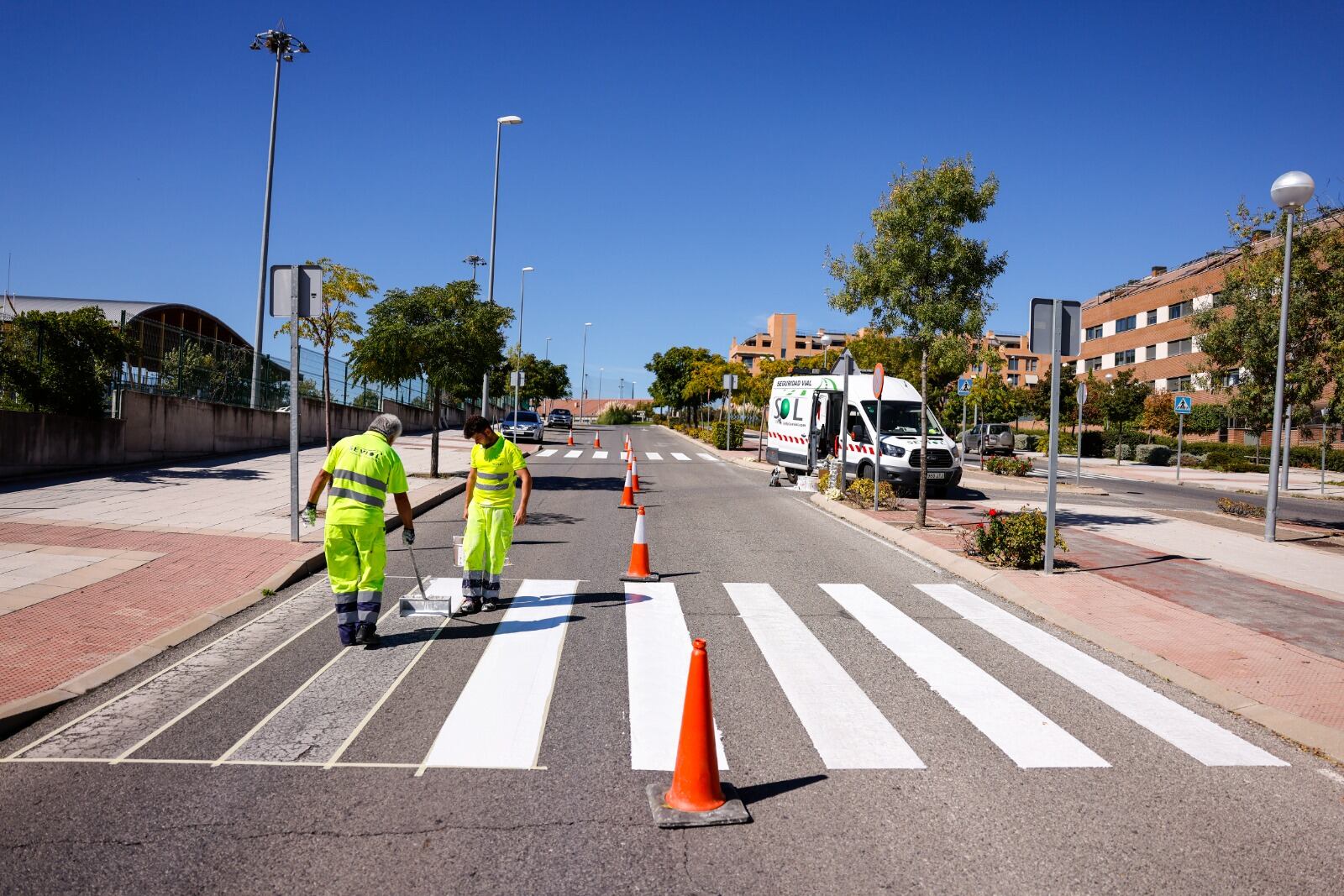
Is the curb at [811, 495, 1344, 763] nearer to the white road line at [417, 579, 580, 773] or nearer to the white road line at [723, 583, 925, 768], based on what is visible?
the white road line at [723, 583, 925, 768]

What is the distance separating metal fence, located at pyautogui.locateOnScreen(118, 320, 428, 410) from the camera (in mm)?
19188

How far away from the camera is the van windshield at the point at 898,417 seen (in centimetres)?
2006

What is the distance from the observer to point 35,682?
536 centimetres

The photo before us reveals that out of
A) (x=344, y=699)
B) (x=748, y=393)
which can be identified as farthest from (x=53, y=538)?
(x=748, y=393)

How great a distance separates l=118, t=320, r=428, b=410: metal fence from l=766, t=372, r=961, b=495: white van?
31.1ft

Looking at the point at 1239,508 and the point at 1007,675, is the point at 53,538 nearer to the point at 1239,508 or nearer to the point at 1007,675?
the point at 1007,675

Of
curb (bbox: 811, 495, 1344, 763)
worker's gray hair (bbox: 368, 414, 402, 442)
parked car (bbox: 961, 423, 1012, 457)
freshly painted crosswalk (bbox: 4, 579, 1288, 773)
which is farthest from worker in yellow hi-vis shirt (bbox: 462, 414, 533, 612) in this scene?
parked car (bbox: 961, 423, 1012, 457)

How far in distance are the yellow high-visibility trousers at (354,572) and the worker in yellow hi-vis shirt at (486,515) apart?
1186 millimetres

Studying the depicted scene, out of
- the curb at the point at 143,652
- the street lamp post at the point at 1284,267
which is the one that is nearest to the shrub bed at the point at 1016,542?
the street lamp post at the point at 1284,267

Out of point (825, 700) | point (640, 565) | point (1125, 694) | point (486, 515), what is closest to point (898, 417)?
point (640, 565)

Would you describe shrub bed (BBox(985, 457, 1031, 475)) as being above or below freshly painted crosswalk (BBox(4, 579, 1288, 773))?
above

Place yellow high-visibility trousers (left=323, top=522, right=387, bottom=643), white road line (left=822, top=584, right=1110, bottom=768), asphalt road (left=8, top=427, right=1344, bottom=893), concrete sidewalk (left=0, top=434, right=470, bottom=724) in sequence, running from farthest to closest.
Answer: yellow high-visibility trousers (left=323, top=522, right=387, bottom=643)
concrete sidewalk (left=0, top=434, right=470, bottom=724)
white road line (left=822, top=584, right=1110, bottom=768)
asphalt road (left=8, top=427, right=1344, bottom=893)

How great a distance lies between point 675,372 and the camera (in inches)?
3268

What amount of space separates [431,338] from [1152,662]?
15.0 m
